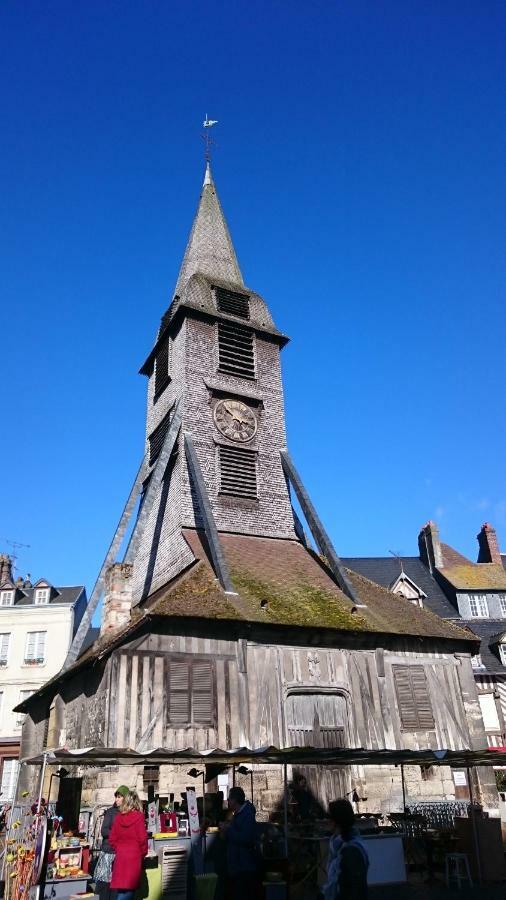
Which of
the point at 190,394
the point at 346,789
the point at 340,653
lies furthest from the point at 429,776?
the point at 190,394

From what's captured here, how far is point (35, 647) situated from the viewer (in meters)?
27.3

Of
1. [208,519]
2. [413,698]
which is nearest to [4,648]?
[208,519]

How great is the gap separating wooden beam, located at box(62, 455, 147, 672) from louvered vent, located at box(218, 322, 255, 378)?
4.32 m

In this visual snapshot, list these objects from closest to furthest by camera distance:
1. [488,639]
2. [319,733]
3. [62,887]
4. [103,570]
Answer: [62,887] → [319,733] → [103,570] → [488,639]

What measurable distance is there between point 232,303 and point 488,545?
17.9m

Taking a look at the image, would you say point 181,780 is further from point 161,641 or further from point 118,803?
point 118,803

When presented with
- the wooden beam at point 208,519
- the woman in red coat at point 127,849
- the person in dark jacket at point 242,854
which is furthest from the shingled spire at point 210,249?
the woman in red coat at point 127,849

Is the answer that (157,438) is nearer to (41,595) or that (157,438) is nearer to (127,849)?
(41,595)

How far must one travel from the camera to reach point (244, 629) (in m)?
14.0

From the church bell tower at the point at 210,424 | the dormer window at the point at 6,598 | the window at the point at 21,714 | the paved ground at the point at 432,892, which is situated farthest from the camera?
the dormer window at the point at 6,598

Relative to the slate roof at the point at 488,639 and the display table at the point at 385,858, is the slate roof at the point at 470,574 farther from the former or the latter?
the display table at the point at 385,858

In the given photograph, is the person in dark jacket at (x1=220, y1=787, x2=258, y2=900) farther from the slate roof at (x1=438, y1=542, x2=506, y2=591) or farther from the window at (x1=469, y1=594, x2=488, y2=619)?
the window at (x1=469, y1=594, x2=488, y2=619)

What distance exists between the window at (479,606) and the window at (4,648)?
2015cm

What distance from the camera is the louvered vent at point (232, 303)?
2288cm
